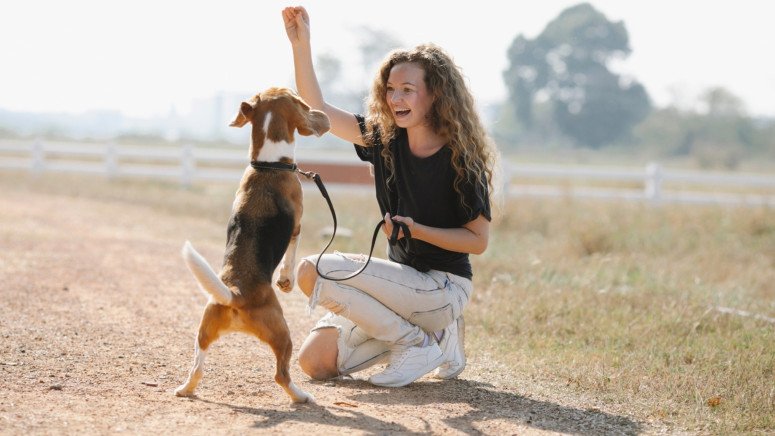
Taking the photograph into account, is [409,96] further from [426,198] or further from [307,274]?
[307,274]

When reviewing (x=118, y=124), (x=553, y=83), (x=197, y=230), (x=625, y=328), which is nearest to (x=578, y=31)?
(x=553, y=83)

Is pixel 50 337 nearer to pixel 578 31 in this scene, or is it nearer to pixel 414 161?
pixel 414 161

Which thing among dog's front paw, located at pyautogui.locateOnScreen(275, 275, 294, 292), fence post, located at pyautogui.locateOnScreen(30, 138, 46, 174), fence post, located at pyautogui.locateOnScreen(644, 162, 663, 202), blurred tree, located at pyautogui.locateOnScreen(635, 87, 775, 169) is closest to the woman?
dog's front paw, located at pyautogui.locateOnScreen(275, 275, 294, 292)

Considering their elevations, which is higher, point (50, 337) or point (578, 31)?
point (578, 31)

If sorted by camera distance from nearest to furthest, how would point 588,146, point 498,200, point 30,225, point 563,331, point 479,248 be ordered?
point 479,248 → point 498,200 → point 563,331 → point 30,225 → point 588,146

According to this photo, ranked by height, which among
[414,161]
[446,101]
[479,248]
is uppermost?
[446,101]

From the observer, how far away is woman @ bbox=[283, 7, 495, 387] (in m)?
5.36

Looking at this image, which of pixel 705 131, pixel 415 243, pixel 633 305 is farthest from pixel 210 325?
pixel 705 131

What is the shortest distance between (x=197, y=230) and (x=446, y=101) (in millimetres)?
8808

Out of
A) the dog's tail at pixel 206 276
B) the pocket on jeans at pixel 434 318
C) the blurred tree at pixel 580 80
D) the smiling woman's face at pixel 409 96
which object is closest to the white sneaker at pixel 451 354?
the pocket on jeans at pixel 434 318

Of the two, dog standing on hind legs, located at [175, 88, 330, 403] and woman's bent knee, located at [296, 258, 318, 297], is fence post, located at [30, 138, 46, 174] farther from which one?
dog standing on hind legs, located at [175, 88, 330, 403]

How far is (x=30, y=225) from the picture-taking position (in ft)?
43.0

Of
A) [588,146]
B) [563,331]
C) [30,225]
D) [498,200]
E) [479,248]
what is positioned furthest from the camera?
[588,146]

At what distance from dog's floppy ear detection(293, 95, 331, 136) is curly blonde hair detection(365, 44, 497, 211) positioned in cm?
59
